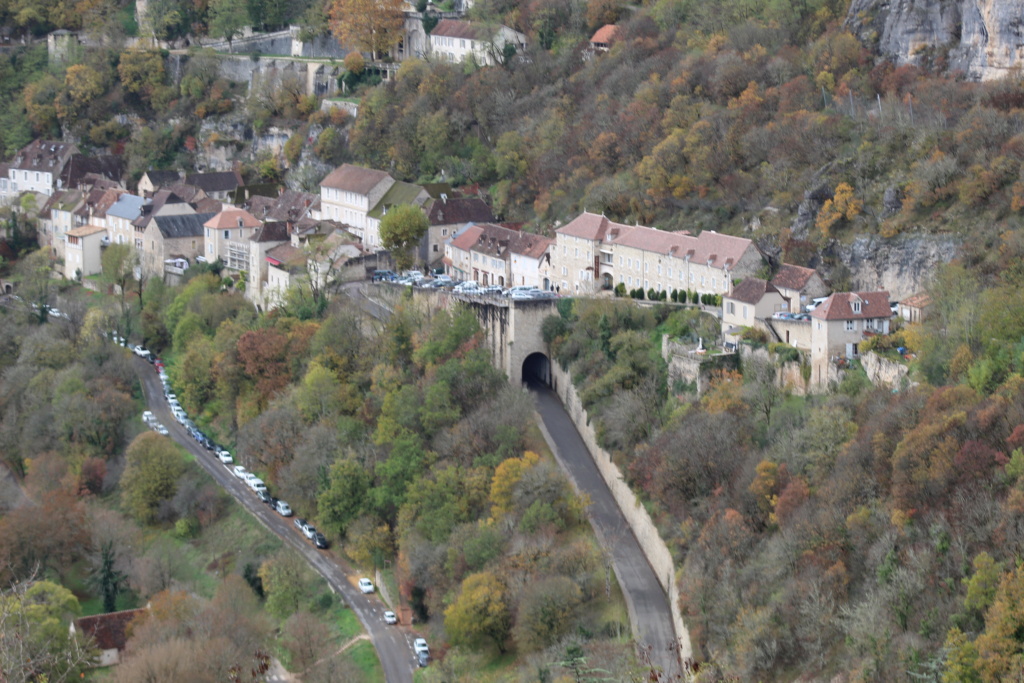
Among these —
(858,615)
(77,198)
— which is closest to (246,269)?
(77,198)

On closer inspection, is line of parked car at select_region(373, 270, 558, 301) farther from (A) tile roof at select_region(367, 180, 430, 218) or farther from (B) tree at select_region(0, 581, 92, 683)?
(B) tree at select_region(0, 581, 92, 683)

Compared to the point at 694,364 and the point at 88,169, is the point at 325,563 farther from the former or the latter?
the point at 88,169

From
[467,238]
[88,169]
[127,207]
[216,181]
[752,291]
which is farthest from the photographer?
[88,169]

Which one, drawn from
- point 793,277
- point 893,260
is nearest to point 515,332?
point 793,277

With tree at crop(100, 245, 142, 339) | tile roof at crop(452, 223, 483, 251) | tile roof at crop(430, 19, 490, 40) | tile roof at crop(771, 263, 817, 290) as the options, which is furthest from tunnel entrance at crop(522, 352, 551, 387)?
tile roof at crop(430, 19, 490, 40)

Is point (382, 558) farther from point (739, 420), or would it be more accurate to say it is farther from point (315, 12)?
point (315, 12)

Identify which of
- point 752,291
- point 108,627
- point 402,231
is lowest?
point 108,627
